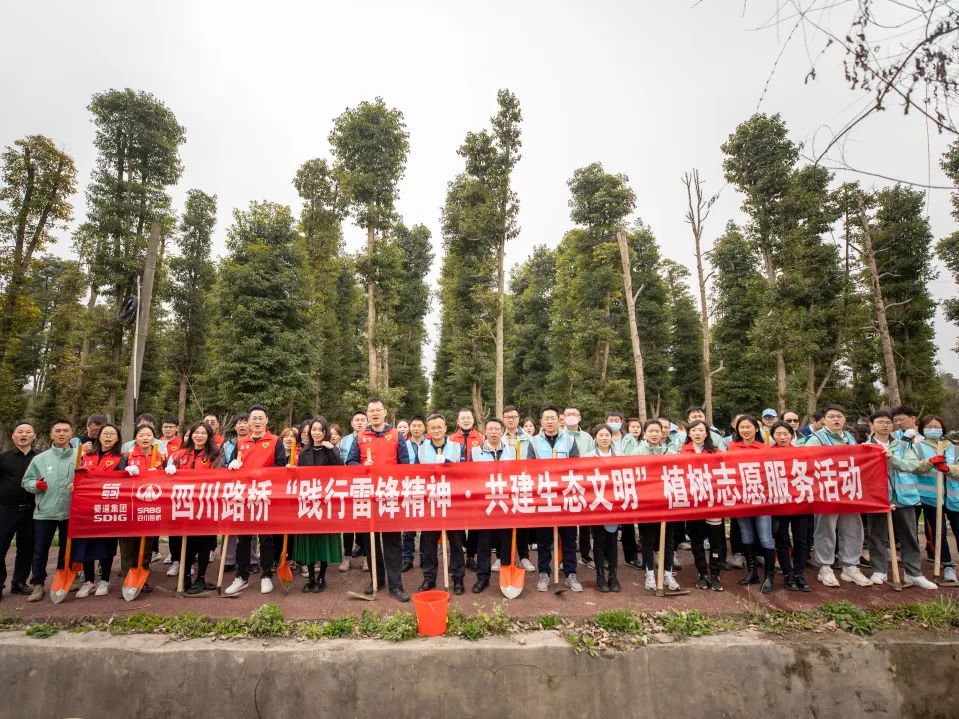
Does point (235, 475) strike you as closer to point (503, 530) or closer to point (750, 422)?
point (503, 530)

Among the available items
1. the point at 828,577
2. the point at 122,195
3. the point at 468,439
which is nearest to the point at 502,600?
the point at 468,439

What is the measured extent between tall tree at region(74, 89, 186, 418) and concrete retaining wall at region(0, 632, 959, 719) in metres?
19.6

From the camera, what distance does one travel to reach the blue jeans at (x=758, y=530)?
16.6ft

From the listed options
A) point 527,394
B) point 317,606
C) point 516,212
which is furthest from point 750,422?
point 527,394

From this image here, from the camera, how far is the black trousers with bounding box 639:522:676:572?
519 centimetres

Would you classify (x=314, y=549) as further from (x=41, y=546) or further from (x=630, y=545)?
(x=630, y=545)

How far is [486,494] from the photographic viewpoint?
16.7 feet

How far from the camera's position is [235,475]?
205 inches

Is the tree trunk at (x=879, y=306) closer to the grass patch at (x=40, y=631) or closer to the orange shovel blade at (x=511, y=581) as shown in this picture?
the orange shovel blade at (x=511, y=581)

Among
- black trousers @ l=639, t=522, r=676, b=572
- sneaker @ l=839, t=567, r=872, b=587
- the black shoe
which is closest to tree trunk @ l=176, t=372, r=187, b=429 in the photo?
the black shoe

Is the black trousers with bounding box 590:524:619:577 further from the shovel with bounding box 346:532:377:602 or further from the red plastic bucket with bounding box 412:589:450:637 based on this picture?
the shovel with bounding box 346:532:377:602

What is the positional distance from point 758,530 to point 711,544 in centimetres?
57

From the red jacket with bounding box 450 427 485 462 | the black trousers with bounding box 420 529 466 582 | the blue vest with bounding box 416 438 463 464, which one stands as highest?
the red jacket with bounding box 450 427 485 462

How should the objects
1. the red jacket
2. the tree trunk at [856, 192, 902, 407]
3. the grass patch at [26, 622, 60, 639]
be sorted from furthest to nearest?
the tree trunk at [856, 192, 902, 407] < the red jacket < the grass patch at [26, 622, 60, 639]
